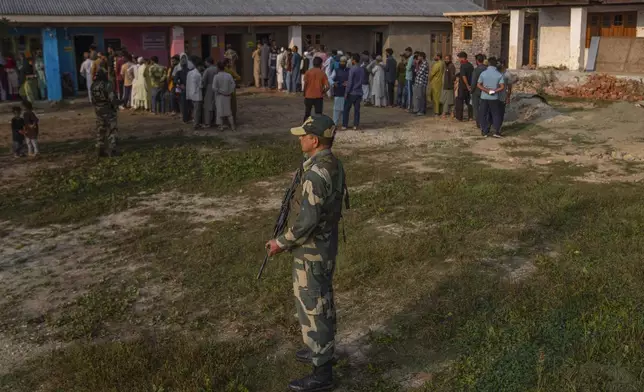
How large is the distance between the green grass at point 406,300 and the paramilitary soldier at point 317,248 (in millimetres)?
327

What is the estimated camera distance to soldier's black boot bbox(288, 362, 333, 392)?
4.50m

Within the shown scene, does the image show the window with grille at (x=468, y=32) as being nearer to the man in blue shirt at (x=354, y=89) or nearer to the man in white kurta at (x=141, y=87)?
the man in blue shirt at (x=354, y=89)

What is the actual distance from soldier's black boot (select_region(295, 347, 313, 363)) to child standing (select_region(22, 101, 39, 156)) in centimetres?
863

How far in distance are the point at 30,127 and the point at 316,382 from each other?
941cm

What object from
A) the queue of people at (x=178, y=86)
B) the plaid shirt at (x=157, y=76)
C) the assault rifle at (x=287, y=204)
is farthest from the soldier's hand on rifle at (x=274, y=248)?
the plaid shirt at (x=157, y=76)

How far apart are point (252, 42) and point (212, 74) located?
34.1 feet

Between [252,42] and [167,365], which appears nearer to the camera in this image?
[167,365]

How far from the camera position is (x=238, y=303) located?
238 inches

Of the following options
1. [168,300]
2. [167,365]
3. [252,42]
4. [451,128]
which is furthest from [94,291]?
[252,42]

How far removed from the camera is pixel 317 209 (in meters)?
4.33

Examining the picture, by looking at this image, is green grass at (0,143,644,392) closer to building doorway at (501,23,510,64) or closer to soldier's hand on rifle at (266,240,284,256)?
soldier's hand on rifle at (266,240,284,256)

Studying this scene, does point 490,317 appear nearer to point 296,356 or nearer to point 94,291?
point 296,356

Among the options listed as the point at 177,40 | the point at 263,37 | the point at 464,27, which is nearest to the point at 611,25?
the point at 464,27

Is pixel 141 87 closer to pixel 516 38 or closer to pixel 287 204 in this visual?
pixel 287 204
